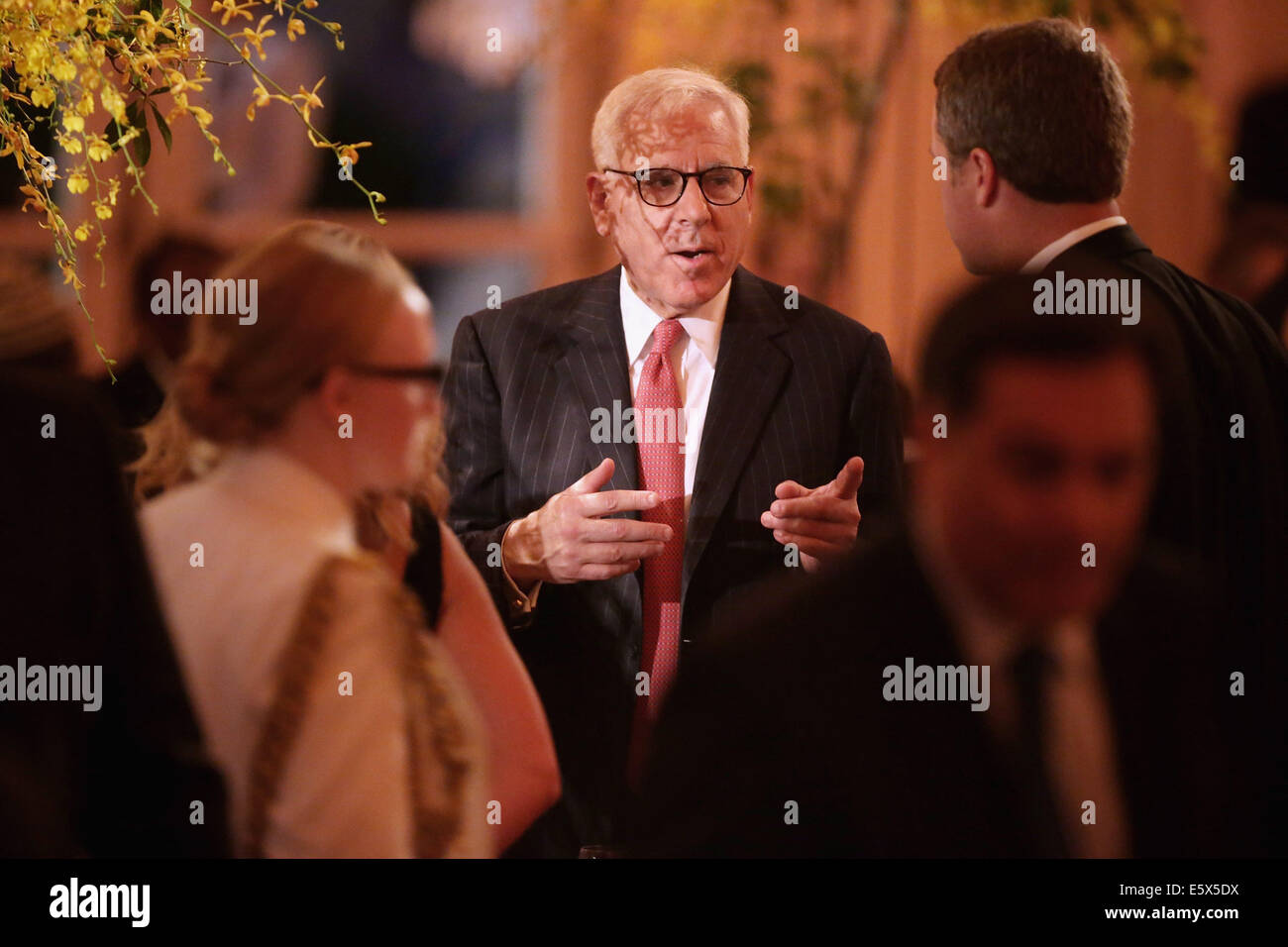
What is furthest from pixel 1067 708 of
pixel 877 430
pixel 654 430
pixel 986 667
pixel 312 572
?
pixel 312 572

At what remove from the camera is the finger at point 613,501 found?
1793 millimetres

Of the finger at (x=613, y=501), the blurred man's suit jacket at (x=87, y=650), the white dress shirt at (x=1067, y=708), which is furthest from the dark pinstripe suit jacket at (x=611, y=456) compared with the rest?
the blurred man's suit jacket at (x=87, y=650)

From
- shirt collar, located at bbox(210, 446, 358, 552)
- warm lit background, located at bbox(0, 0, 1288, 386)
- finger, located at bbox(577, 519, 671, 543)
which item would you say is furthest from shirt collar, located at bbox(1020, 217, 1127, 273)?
warm lit background, located at bbox(0, 0, 1288, 386)

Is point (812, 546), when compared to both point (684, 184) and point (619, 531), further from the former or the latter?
point (684, 184)

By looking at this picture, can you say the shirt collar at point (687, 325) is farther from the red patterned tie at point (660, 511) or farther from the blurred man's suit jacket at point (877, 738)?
the blurred man's suit jacket at point (877, 738)

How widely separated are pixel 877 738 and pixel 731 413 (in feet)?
2.12

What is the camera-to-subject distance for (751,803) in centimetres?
138

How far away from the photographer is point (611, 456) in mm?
1927

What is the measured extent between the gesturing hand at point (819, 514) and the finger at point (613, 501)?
163 millimetres

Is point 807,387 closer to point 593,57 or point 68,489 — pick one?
point 68,489

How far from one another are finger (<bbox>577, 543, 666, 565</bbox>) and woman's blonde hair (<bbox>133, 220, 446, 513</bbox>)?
1.48 ft

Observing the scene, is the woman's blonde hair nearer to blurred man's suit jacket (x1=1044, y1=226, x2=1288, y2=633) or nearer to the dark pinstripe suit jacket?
the dark pinstripe suit jacket

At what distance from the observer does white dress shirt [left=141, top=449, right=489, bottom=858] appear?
4.55ft
